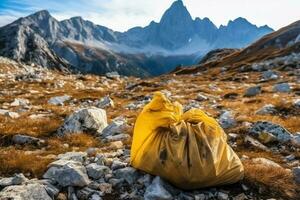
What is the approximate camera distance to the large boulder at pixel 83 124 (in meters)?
12.9

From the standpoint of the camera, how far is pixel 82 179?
27.0 ft

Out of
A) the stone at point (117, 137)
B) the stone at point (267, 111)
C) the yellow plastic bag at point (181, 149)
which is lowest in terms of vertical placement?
the stone at point (267, 111)

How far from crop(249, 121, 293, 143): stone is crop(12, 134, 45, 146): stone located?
5978 millimetres

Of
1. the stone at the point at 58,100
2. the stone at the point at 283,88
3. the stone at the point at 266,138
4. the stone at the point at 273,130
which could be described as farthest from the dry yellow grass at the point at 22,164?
the stone at the point at 283,88

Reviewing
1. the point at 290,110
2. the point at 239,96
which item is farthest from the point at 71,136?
the point at 239,96

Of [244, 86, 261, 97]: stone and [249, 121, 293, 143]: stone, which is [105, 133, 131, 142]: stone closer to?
[249, 121, 293, 143]: stone

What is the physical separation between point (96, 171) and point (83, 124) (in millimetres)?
4537

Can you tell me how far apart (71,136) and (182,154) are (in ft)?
16.3

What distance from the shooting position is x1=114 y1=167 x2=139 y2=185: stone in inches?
336

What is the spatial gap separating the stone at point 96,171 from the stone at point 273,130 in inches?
213

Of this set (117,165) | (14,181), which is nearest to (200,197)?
(117,165)

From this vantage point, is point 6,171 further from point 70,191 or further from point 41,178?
point 70,191

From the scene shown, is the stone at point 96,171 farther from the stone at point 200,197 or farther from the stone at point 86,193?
the stone at point 200,197

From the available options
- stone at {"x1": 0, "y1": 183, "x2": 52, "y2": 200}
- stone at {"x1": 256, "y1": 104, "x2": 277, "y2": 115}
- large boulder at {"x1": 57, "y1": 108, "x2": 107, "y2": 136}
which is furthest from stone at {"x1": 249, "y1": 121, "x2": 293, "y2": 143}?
stone at {"x1": 0, "y1": 183, "x2": 52, "y2": 200}
